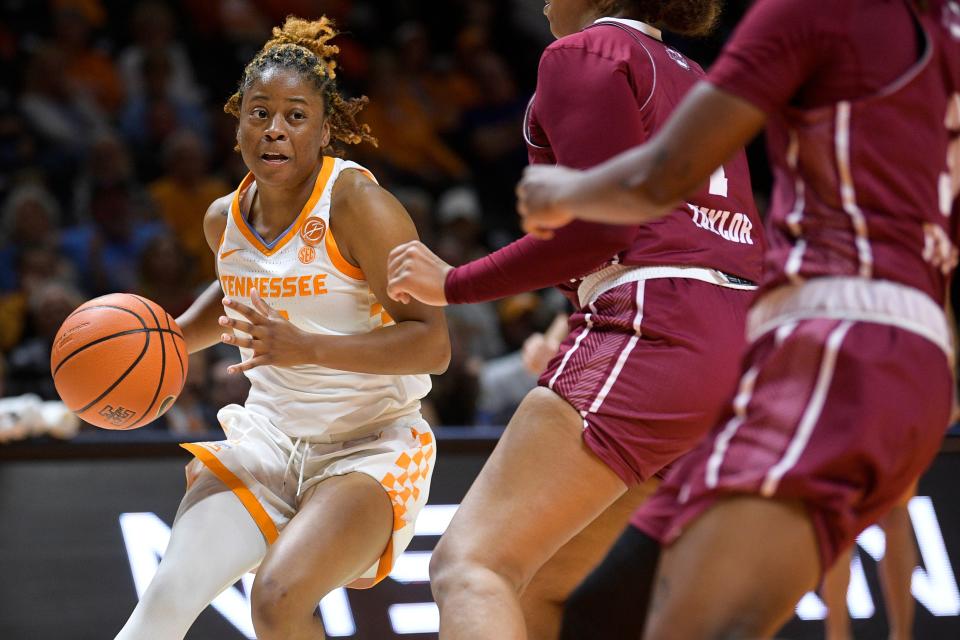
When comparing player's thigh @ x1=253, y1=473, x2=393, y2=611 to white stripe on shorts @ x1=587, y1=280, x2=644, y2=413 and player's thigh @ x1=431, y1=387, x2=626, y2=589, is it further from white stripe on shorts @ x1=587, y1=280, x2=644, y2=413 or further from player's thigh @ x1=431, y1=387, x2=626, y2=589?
white stripe on shorts @ x1=587, y1=280, x2=644, y2=413

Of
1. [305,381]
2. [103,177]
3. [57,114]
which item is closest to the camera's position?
[305,381]

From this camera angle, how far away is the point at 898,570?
4207 millimetres

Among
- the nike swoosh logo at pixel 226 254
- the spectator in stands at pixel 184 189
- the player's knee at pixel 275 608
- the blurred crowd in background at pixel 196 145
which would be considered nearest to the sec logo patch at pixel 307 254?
the nike swoosh logo at pixel 226 254

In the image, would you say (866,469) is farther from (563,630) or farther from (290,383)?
(290,383)

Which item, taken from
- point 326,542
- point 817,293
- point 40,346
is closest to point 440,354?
point 326,542

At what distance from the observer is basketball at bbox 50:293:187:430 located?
3.49m

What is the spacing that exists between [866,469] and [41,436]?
362 cm

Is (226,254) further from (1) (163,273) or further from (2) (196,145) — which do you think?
(2) (196,145)

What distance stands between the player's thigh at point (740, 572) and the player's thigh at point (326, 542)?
140 centimetres

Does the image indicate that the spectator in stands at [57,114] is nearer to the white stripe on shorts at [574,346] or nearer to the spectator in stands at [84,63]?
the spectator in stands at [84,63]

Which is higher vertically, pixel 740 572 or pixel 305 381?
pixel 740 572

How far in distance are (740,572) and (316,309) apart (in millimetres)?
1905

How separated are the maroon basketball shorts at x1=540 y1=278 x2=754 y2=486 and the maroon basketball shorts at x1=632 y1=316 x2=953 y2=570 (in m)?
0.75

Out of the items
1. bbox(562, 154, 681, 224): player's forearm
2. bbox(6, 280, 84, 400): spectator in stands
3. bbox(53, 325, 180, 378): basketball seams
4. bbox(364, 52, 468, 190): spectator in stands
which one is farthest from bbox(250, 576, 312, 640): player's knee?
bbox(364, 52, 468, 190): spectator in stands
